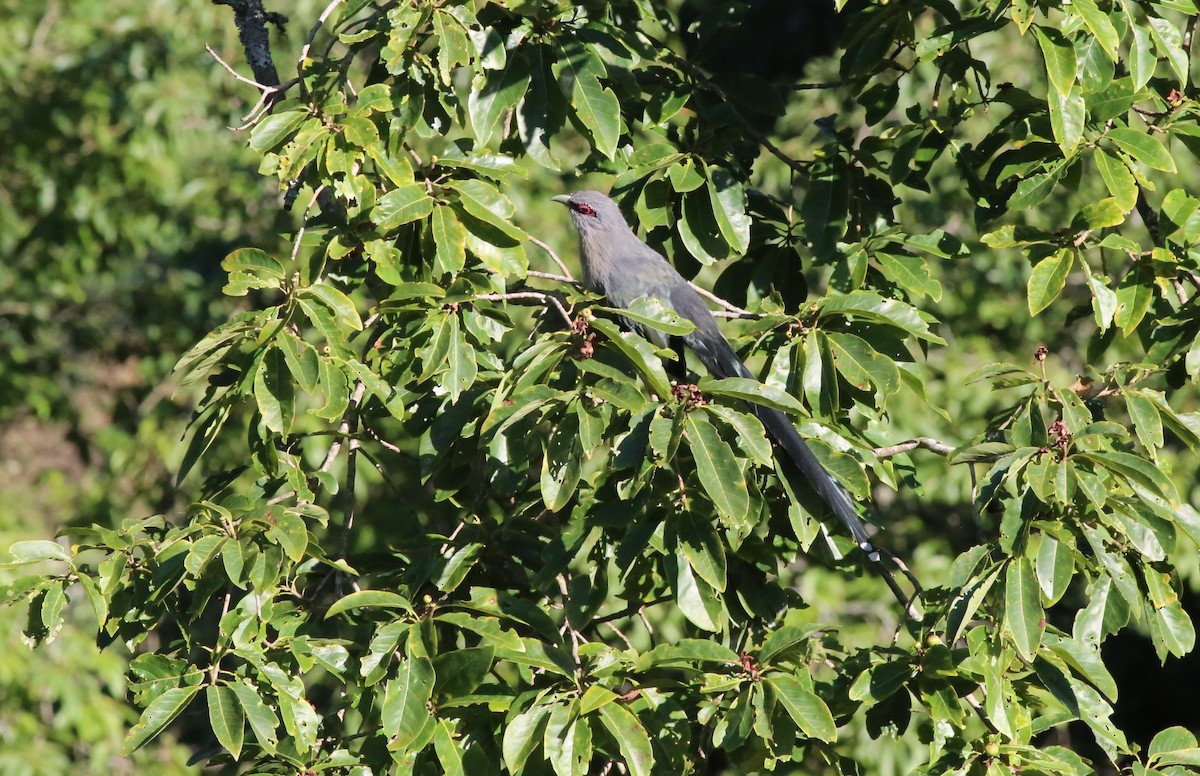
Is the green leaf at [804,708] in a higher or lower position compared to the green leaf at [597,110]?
lower

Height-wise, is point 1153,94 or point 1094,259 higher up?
point 1153,94

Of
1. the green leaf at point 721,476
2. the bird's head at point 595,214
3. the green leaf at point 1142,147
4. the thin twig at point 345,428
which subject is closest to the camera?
the green leaf at point 721,476

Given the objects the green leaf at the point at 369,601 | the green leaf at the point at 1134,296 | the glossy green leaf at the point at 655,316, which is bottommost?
the green leaf at the point at 369,601

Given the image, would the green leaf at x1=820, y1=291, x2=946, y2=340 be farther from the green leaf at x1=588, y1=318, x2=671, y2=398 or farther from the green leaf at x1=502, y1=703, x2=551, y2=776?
the green leaf at x1=502, y1=703, x2=551, y2=776

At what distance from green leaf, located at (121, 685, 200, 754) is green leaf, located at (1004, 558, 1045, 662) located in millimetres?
1380

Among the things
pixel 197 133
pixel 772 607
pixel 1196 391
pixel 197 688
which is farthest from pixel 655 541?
pixel 197 133

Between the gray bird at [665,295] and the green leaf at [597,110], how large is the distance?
1.12 feet

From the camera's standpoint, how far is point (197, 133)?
20.6 ft

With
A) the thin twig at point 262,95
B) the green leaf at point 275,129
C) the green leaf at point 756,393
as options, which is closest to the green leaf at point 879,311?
the green leaf at point 756,393

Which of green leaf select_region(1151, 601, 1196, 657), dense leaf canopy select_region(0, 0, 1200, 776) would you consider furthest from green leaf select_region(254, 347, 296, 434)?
green leaf select_region(1151, 601, 1196, 657)

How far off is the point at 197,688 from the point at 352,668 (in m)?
0.30

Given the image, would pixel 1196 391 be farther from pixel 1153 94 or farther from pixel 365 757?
pixel 365 757

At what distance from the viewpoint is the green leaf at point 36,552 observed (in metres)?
2.16

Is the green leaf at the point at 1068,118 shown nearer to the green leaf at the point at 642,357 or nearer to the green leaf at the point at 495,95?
the green leaf at the point at 642,357
